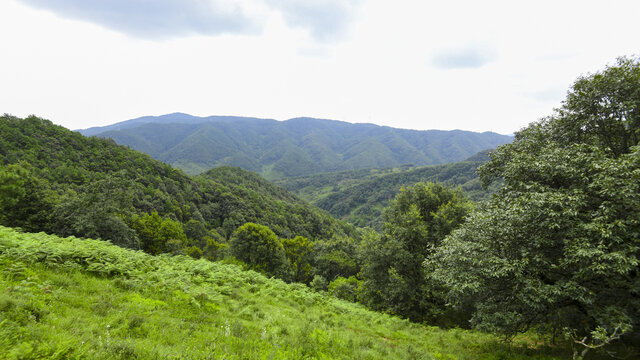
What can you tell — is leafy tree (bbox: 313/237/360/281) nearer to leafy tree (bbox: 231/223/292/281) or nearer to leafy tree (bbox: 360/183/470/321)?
leafy tree (bbox: 231/223/292/281)

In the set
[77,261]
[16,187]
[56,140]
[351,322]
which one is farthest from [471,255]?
[56,140]

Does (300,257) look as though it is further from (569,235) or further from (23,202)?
(569,235)

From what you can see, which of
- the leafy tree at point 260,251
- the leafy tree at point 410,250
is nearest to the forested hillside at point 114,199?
the leafy tree at point 260,251

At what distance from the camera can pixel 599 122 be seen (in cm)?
1355

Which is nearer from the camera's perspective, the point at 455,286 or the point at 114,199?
the point at 455,286

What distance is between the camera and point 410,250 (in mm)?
22641

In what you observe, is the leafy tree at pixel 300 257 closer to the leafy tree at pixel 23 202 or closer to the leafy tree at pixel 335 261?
the leafy tree at pixel 335 261

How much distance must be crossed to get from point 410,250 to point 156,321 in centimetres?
2013

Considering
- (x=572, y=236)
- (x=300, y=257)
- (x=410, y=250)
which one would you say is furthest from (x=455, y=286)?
(x=300, y=257)

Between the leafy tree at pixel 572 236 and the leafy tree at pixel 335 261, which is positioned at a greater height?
the leafy tree at pixel 572 236

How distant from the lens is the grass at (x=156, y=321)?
5324 millimetres

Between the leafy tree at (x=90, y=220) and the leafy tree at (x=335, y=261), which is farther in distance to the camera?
the leafy tree at (x=335, y=261)

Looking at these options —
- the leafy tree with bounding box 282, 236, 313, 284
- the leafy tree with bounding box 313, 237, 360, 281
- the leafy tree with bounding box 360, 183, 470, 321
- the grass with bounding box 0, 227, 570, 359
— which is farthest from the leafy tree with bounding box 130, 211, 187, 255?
the leafy tree with bounding box 360, 183, 470, 321

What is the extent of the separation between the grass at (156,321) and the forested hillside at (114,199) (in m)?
22.4
